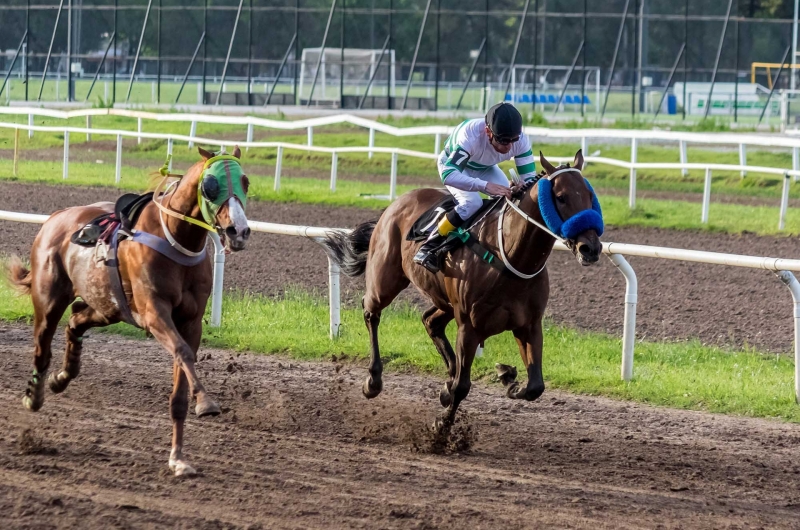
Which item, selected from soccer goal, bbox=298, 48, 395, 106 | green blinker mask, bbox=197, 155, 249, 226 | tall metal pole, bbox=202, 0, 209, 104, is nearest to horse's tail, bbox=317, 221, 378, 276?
green blinker mask, bbox=197, 155, 249, 226

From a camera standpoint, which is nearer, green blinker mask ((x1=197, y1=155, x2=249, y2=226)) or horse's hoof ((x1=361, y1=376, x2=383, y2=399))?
green blinker mask ((x1=197, y1=155, x2=249, y2=226))

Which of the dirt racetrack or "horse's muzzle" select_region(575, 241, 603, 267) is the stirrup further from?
"horse's muzzle" select_region(575, 241, 603, 267)

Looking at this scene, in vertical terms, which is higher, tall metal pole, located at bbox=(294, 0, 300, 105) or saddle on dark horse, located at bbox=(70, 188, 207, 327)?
tall metal pole, located at bbox=(294, 0, 300, 105)

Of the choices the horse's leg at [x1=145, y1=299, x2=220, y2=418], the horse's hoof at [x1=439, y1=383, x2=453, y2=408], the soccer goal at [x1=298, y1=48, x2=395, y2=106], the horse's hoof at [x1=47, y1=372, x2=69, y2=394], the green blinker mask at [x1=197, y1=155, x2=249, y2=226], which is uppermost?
the soccer goal at [x1=298, y1=48, x2=395, y2=106]

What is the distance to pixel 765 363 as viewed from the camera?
25.4 feet

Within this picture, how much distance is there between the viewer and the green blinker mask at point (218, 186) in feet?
17.3

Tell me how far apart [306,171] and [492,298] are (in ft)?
51.8

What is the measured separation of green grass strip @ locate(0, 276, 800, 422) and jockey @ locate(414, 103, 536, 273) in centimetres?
150

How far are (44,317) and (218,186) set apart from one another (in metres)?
1.72

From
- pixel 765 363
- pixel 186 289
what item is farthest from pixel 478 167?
pixel 765 363

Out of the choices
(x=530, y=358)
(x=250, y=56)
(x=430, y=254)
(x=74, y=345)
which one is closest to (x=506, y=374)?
(x=530, y=358)

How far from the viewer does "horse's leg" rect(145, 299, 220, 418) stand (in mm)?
5188

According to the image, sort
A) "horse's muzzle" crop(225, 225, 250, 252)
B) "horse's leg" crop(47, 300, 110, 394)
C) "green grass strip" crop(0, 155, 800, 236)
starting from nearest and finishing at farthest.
Answer: "horse's muzzle" crop(225, 225, 250, 252) → "horse's leg" crop(47, 300, 110, 394) → "green grass strip" crop(0, 155, 800, 236)

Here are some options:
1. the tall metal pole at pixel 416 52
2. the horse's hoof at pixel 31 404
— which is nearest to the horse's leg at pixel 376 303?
the horse's hoof at pixel 31 404
